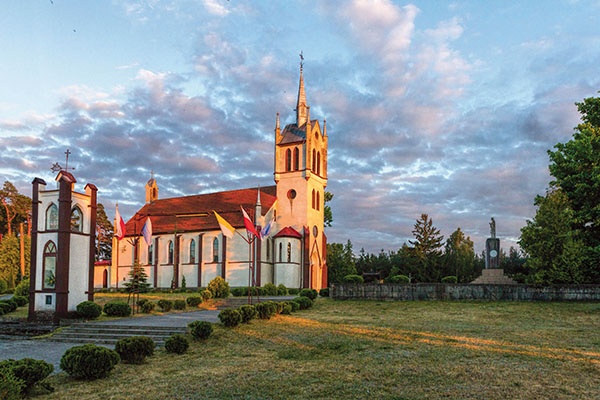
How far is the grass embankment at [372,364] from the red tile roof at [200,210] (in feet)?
103

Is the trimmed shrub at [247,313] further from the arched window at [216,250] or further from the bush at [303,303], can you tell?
the arched window at [216,250]

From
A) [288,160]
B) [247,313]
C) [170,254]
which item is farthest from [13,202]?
[247,313]

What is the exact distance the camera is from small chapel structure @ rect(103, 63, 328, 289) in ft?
165

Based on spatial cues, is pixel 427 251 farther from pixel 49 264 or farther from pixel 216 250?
pixel 49 264

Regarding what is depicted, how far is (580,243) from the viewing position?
98.8ft

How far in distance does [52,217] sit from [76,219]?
1.08 m

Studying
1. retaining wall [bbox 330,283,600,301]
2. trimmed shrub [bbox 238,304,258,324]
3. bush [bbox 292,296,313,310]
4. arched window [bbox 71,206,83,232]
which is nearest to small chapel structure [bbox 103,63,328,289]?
retaining wall [bbox 330,283,600,301]

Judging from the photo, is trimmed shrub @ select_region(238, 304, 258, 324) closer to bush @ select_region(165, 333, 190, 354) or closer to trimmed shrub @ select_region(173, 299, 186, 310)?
bush @ select_region(165, 333, 190, 354)

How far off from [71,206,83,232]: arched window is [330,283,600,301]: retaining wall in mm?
16083

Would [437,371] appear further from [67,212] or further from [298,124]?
[298,124]

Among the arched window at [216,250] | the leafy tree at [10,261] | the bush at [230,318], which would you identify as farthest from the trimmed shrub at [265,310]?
the leafy tree at [10,261]

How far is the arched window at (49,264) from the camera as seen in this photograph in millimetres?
24406

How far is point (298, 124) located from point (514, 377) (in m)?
44.6

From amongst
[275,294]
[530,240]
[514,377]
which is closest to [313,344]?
[514,377]
